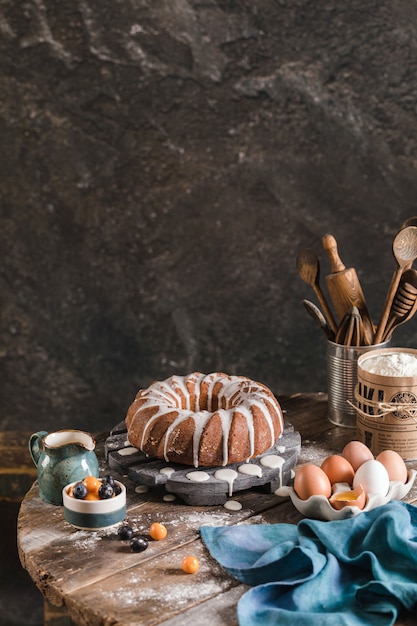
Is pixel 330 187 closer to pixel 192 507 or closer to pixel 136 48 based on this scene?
pixel 136 48

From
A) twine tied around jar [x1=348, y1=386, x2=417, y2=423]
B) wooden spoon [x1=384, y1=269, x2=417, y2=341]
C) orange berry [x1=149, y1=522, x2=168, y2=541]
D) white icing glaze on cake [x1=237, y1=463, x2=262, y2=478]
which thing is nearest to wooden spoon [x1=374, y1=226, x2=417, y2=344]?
wooden spoon [x1=384, y1=269, x2=417, y2=341]

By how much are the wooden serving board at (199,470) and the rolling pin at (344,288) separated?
38 cm

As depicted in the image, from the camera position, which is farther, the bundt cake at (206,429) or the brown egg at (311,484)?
the bundt cake at (206,429)

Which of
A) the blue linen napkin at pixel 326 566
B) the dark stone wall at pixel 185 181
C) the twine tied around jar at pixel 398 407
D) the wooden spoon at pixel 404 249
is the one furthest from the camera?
the dark stone wall at pixel 185 181

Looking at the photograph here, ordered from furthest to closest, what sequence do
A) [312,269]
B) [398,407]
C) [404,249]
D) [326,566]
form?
1. [312,269]
2. [404,249]
3. [398,407]
4. [326,566]

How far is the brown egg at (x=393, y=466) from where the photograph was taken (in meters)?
1.59

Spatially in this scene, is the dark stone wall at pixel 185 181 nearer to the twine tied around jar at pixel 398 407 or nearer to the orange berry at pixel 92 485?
the twine tied around jar at pixel 398 407

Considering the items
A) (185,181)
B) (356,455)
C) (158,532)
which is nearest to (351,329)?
(356,455)

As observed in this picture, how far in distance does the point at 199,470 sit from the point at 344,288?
2.04 ft

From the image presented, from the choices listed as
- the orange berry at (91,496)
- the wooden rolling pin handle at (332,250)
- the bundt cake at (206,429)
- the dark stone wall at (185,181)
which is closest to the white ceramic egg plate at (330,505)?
the bundt cake at (206,429)

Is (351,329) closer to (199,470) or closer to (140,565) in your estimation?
(199,470)

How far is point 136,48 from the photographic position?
8.79 feet

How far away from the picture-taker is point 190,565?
1.35 metres

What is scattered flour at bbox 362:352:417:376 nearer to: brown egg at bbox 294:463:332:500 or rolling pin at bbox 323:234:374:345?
rolling pin at bbox 323:234:374:345
